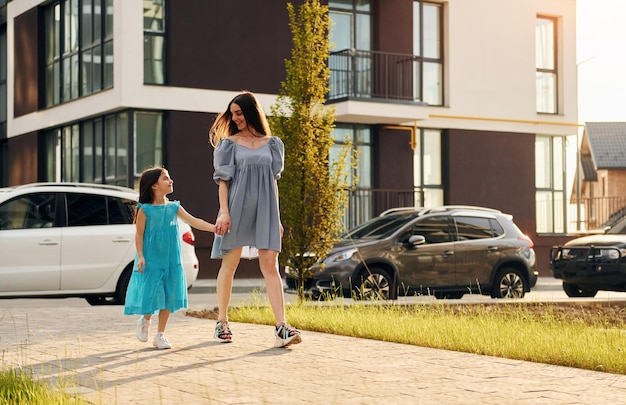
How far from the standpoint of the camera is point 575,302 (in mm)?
13258

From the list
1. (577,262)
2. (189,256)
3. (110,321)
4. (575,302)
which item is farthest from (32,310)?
(577,262)

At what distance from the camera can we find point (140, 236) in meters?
8.70

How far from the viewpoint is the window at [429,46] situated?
29375mm

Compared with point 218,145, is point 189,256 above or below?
below

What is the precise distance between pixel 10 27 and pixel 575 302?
885 inches

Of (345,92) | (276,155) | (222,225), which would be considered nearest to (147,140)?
(345,92)

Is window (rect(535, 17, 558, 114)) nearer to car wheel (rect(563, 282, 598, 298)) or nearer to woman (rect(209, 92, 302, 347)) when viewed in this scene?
car wheel (rect(563, 282, 598, 298))

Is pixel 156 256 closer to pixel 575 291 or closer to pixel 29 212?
pixel 29 212

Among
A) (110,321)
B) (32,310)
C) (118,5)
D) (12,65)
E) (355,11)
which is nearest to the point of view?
(110,321)

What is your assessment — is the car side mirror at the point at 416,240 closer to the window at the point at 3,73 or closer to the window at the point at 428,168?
the window at the point at 428,168

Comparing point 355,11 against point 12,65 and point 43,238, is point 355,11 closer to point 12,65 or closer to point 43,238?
point 12,65

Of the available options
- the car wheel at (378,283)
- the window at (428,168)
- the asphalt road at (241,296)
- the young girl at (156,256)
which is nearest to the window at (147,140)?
the asphalt road at (241,296)

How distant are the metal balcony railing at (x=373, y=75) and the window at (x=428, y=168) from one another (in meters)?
1.22

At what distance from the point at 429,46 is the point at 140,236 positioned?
21.9 metres
